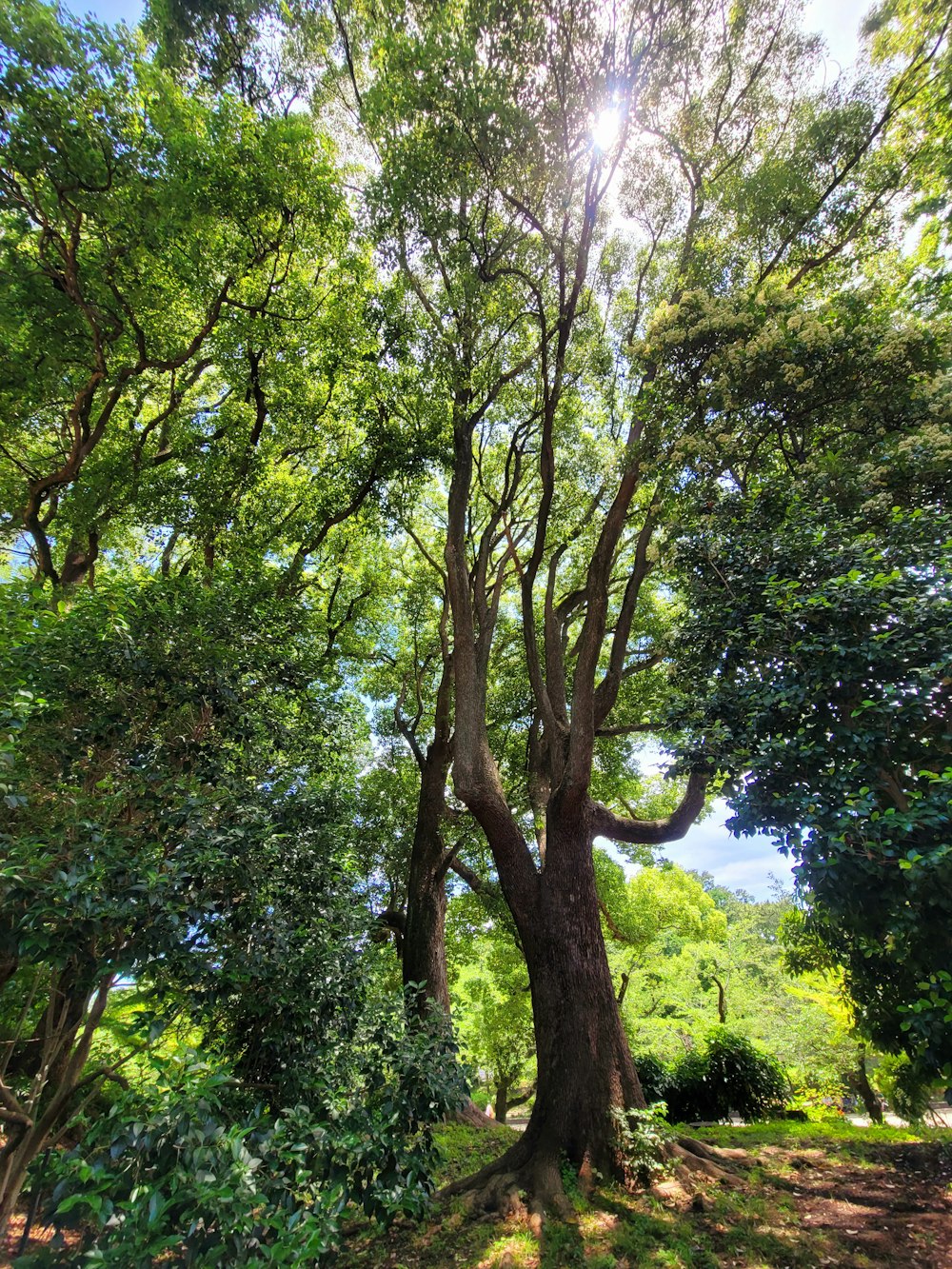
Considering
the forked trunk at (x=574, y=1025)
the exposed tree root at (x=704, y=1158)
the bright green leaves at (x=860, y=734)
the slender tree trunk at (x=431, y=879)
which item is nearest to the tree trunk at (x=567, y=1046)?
the forked trunk at (x=574, y=1025)

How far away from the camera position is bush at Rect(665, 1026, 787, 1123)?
306 inches

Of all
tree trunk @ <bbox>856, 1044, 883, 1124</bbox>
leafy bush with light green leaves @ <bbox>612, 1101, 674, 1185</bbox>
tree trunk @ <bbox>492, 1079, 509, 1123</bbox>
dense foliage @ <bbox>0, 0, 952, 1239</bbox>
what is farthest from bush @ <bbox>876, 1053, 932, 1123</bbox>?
tree trunk @ <bbox>492, 1079, 509, 1123</bbox>


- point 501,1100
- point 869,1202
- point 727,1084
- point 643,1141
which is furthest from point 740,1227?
point 501,1100

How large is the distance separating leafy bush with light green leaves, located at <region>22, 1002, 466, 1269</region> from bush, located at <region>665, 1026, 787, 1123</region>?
658cm

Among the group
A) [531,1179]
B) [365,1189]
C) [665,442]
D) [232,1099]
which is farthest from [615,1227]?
[665,442]

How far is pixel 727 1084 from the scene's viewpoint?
25.7 ft

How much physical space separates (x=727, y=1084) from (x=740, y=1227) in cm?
456

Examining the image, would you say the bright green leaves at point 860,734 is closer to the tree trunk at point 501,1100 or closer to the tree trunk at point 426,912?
the tree trunk at point 426,912

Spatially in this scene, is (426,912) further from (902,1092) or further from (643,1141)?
(902,1092)

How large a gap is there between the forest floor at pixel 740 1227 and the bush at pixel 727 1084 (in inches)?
107

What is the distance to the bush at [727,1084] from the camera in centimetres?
776

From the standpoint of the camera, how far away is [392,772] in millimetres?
11195

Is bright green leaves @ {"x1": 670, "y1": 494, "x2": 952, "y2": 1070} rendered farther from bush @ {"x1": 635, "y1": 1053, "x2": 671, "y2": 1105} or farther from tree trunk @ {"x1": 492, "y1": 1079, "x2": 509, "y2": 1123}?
tree trunk @ {"x1": 492, "y1": 1079, "x2": 509, "y2": 1123}

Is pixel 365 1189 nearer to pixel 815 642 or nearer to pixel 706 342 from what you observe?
pixel 815 642
